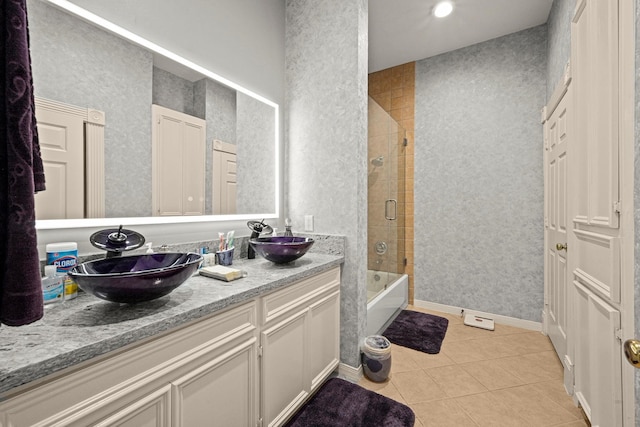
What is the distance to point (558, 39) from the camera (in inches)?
81.6

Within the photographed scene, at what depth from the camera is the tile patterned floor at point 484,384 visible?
1.54m

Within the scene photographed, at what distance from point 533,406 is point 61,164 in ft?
9.11

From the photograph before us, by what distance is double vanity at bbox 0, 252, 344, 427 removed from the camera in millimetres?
634

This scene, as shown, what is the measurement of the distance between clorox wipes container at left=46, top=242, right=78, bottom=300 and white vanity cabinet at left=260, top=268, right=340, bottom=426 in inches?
28.3

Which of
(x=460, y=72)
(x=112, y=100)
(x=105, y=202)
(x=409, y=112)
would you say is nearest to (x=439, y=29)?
(x=460, y=72)

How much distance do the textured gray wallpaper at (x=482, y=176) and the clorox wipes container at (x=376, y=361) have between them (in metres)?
1.53

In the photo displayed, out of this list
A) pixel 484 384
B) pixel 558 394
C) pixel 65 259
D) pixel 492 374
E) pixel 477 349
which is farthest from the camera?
pixel 477 349

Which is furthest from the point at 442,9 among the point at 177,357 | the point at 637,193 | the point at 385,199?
the point at 177,357

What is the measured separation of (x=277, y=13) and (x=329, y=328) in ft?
7.73

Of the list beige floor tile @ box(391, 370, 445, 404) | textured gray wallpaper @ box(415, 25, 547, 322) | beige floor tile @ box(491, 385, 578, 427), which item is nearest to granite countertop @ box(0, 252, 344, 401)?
beige floor tile @ box(391, 370, 445, 404)

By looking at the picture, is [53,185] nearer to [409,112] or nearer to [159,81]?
[159,81]

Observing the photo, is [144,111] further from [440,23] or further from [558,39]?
[558,39]

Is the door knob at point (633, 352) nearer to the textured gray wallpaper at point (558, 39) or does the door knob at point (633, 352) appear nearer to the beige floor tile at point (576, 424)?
the beige floor tile at point (576, 424)

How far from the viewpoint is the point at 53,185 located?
42.6 inches
